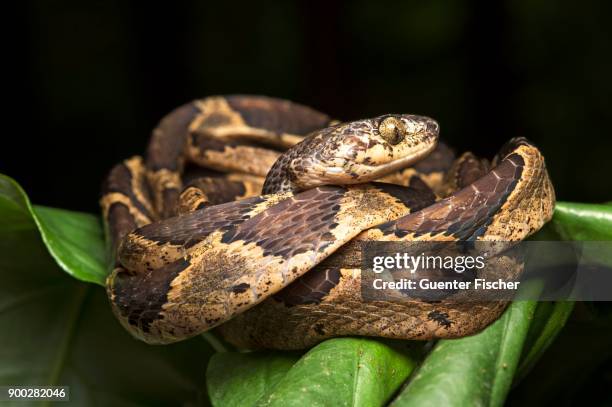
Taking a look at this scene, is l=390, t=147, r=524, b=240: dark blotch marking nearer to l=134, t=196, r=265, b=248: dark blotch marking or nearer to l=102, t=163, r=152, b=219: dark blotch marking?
l=134, t=196, r=265, b=248: dark blotch marking

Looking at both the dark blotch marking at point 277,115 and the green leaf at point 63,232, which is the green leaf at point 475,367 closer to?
the green leaf at point 63,232

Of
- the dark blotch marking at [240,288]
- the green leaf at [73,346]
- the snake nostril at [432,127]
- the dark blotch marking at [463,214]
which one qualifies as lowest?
the green leaf at [73,346]

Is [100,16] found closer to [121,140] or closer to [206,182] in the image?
[121,140]

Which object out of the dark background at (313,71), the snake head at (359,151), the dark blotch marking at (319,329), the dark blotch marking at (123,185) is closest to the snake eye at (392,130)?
the snake head at (359,151)

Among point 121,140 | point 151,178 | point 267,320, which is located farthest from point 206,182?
point 121,140

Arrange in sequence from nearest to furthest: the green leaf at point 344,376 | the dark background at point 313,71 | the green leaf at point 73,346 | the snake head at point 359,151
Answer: the green leaf at point 344,376 < the snake head at point 359,151 < the green leaf at point 73,346 < the dark background at point 313,71

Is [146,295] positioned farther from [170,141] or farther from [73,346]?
[170,141]

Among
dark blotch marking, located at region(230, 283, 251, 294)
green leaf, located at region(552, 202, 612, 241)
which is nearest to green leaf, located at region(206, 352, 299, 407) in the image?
dark blotch marking, located at region(230, 283, 251, 294)
